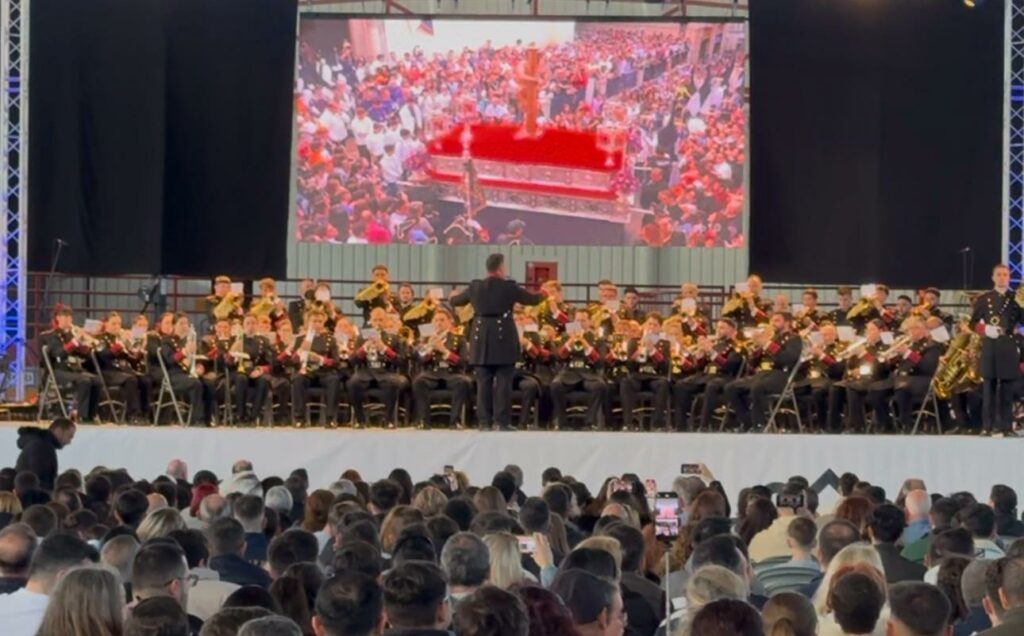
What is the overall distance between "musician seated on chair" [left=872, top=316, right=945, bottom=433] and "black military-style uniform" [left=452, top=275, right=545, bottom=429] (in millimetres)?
3408

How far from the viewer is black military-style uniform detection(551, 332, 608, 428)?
1756 centimetres

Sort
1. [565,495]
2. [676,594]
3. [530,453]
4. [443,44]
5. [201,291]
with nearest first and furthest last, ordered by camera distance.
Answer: [676,594]
[565,495]
[530,453]
[443,44]
[201,291]

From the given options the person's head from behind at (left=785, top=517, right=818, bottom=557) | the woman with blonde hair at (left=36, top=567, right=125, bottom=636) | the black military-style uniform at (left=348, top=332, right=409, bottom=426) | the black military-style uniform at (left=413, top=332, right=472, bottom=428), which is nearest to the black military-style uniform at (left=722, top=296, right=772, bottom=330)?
the black military-style uniform at (left=413, top=332, right=472, bottom=428)

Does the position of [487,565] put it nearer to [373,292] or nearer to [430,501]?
[430,501]

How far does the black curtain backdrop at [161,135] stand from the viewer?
64.6 feet

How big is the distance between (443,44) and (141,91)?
364 centimetres

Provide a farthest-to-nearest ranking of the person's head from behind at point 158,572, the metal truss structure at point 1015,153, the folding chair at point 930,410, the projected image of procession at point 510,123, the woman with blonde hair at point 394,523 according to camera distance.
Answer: the projected image of procession at point 510,123
the metal truss structure at point 1015,153
the folding chair at point 930,410
the woman with blonde hair at point 394,523
the person's head from behind at point 158,572

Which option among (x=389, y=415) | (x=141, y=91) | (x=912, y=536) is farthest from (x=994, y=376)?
(x=141, y=91)

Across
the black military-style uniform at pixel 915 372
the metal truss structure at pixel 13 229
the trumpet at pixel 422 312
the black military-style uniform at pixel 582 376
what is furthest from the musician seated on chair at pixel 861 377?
the metal truss structure at pixel 13 229

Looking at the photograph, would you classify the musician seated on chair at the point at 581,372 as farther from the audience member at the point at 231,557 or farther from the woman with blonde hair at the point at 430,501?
the audience member at the point at 231,557

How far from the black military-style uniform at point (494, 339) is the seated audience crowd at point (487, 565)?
5373 millimetres

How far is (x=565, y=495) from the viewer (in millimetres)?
9852

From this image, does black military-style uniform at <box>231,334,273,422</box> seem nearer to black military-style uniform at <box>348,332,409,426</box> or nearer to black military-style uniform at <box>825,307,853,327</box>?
black military-style uniform at <box>348,332,409,426</box>

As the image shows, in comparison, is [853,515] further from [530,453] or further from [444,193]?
[444,193]
